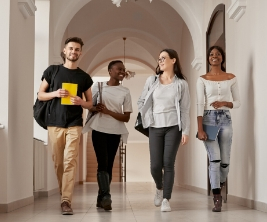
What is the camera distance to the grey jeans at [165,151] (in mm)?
5469

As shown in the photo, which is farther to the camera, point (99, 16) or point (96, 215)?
point (99, 16)

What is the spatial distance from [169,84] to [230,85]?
65cm

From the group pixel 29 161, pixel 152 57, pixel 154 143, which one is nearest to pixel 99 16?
pixel 152 57

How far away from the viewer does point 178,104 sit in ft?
18.1

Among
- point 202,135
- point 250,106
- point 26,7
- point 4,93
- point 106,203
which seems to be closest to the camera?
point 4,93

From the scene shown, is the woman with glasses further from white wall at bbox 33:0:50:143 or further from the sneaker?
white wall at bbox 33:0:50:143

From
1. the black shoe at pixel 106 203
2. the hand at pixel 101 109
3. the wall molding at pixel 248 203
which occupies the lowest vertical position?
the wall molding at pixel 248 203

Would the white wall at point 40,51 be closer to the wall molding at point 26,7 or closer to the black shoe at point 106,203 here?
the wall molding at point 26,7

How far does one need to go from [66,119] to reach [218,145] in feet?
5.07

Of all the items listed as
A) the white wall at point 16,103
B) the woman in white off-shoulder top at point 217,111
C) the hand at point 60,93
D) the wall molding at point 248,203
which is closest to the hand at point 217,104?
the woman in white off-shoulder top at point 217,111

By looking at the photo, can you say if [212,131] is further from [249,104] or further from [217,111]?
[249,104]

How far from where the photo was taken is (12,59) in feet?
18.5

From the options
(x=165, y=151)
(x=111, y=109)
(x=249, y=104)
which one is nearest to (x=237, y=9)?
(x=249, y=104)

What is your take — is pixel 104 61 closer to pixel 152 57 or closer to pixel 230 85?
pixel 152 57
